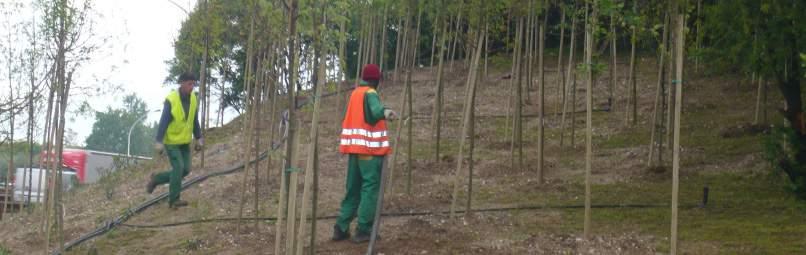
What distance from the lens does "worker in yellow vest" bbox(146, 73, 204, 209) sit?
1255 cm

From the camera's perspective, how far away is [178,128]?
12.6 metres

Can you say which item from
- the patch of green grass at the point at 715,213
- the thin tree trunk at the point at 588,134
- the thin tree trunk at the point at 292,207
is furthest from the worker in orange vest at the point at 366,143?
the patch of green grass at the point at 715,213

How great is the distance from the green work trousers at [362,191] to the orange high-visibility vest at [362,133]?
8cm

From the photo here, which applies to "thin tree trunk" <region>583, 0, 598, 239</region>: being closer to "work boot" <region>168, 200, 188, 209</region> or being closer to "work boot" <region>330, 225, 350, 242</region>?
"work boot" <region>330, 225, 350, 242</region>

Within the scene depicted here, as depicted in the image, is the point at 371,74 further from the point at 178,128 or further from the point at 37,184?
the point at 37,184

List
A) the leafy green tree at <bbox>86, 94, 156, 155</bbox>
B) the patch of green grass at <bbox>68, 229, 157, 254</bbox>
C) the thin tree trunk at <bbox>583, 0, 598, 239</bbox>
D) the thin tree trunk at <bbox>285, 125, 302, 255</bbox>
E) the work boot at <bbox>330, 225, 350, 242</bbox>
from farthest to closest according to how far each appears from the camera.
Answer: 1. the leafy green tree at <bbox>86, 94, 156, 155</bbox>
2. the patch of green grass at <bbox>68, 229, 157, 254</bbox>
3. the work boot at <bbox>330, 225, 350, 242</bbox>
4. the thin tree trunk at <bbox>583, 0, 598, 239</bbox>
5. the thin tree trunk at <bbox>285, 125, 302, 255</bbox>

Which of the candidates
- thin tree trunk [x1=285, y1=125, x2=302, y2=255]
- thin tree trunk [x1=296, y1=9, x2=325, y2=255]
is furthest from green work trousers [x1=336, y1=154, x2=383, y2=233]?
thin tree trunk [x1=285, y1=125, x2=302, y2=255]

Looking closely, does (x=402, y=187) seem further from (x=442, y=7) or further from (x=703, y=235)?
(x=703, y=235)

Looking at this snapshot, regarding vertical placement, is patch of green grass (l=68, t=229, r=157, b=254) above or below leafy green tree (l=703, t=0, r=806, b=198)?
below

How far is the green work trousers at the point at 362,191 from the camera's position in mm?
9727

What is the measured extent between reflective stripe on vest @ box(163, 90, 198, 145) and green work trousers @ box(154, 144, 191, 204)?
0.30 feet

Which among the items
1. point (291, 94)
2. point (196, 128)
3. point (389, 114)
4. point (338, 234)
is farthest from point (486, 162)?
point (291, 94)

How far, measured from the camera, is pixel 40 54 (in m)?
17.4

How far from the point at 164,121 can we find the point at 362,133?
147 inches
